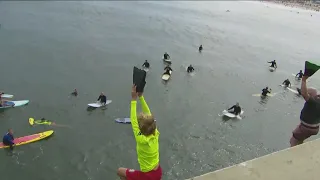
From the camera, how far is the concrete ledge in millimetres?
5680

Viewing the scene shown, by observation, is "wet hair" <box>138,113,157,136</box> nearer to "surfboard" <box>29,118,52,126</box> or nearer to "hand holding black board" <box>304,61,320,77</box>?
"hand holding black board" <box>304,61,320,77</box>

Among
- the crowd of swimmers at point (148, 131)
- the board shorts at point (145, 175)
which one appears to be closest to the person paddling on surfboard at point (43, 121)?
the crowd of swimmers at point (148, 131)

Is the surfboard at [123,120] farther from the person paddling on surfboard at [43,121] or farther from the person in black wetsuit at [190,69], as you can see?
the person in black wetsuit at [190,69]

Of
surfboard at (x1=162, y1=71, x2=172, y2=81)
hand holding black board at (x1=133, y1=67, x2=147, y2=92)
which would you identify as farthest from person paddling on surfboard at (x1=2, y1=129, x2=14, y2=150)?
surfboard at (x1=162, y1=71, x2=172, y2=81)

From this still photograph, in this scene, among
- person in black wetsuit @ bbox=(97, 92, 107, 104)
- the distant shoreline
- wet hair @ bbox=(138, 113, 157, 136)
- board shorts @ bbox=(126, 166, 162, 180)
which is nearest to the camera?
wet hair @ bbox=(138, 113, 157, 136)

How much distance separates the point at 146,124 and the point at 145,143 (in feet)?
1.12

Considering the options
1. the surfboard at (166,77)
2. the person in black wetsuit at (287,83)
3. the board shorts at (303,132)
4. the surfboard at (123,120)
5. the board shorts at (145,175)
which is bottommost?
the surfboard at (123,120)

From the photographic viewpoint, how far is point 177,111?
22922 millimetres

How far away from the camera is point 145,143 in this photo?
16.3 ft

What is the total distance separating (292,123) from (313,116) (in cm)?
1768

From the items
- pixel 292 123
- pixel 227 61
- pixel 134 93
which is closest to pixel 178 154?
pixel 292 123

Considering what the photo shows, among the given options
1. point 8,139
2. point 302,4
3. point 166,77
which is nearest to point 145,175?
point 8,139

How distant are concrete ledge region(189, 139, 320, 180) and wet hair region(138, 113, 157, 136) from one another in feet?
4.36

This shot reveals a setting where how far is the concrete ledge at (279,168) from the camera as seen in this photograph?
568 cm
